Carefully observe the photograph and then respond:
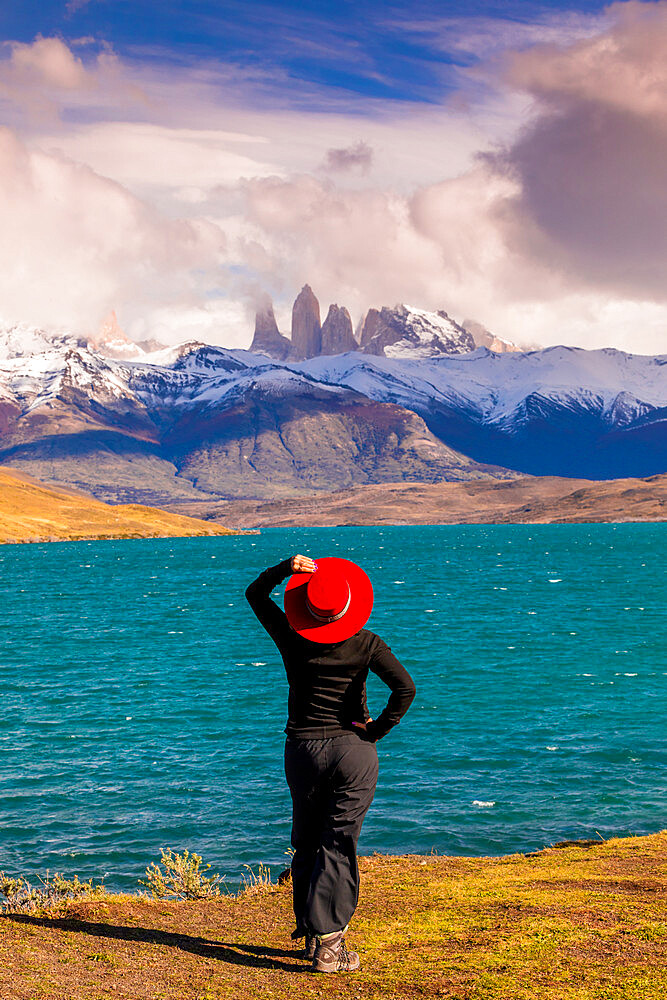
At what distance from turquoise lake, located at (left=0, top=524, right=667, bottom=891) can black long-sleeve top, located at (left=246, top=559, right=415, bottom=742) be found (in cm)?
1193

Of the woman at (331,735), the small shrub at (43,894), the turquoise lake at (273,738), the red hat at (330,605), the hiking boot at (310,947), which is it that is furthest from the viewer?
the turquoise lake at (273,738)

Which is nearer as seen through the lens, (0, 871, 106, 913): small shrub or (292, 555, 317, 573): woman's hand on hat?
(292, 555, 317, 573): woman's hand on hat

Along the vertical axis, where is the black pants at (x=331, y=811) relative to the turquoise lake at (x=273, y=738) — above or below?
above

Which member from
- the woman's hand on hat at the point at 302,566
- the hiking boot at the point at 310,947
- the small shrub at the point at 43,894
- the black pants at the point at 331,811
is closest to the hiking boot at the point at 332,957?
the black pants at the point at 331,811

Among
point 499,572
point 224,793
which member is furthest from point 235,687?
point 499,572

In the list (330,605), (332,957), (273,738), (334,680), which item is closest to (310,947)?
(332,957)

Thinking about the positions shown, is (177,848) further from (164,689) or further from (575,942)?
(164,689)

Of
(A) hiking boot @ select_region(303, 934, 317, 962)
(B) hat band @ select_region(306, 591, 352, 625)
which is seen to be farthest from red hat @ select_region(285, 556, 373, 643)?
(A) hiking boot @ select_region(303, 934, 317, 962)

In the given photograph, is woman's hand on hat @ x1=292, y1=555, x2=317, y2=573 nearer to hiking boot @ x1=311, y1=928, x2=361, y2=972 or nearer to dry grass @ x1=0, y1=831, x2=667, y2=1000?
hiking boot @ x1=311, y1=928, x2=361, y2=972

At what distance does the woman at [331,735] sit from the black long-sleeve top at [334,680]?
0.01 m

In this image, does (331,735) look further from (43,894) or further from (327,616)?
(43,894)

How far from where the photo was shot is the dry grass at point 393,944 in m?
9.49

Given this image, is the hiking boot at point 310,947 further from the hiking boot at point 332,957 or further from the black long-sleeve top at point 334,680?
the black long-sleeve top at point 334,680

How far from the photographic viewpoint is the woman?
33.3 feet
